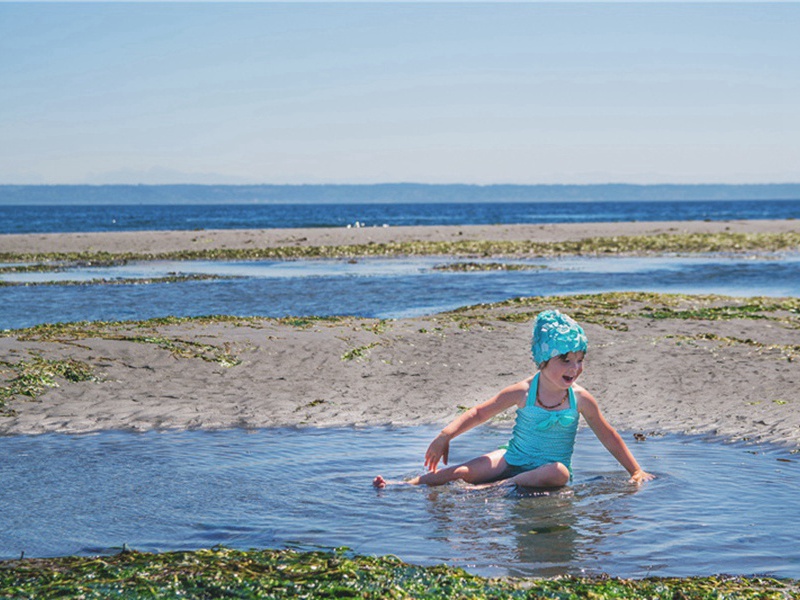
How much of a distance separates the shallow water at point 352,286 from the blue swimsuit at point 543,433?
12778mm

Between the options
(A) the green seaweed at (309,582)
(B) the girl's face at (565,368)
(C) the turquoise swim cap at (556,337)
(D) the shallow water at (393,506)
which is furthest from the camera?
(B) the girl's face at (565,368)

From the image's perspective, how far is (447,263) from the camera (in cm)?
3981

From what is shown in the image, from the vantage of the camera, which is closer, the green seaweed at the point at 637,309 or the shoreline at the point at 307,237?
the green seaweed at the point at 637,309

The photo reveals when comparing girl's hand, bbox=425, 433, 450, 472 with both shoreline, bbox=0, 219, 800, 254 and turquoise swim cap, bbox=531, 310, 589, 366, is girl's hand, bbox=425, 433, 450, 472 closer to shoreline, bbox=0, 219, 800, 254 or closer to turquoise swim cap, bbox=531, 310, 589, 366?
turquoise swim cap, bbox=531, 310, 589, 366

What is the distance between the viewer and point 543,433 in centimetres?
846

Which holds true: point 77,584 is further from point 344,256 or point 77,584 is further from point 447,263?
point 344,256

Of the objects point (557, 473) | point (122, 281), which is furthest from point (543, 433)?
point (122, 281)

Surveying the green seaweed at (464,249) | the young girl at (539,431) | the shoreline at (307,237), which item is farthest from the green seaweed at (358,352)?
the shoreline at (307,237)

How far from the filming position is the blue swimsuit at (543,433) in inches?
331

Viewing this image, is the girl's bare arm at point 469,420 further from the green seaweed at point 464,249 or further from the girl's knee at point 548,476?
the green seaweed at point 464,249

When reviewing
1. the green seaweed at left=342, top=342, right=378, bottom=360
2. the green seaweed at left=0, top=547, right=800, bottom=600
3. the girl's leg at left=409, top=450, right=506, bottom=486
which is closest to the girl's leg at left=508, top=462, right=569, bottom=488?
the girl's leg at left=409, top=450, right=506, bottom=486

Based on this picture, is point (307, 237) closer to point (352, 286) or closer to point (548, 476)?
point (352, 286)

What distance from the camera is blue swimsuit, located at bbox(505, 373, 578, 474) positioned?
8.41 metres

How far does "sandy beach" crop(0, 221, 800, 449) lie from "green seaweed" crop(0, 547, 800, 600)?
4.73 m
